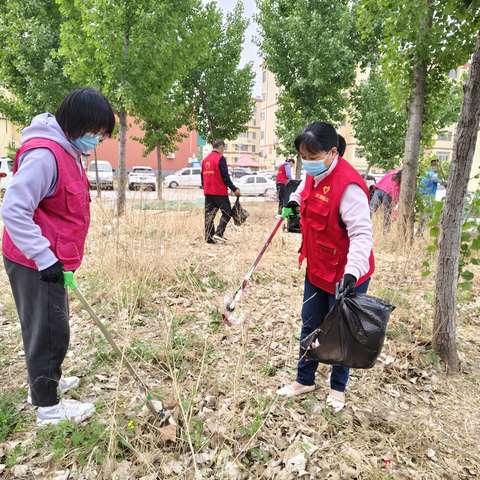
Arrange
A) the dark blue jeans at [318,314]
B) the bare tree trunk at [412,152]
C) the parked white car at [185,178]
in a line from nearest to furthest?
1. the dark blue jeans at [318,314]
2. the bare tree trunk at [412,152]
3. the parked white car at [185,178]

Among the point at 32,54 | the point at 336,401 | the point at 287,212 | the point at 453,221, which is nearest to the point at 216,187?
the point at 287,212

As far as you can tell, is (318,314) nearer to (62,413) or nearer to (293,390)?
(293,390)

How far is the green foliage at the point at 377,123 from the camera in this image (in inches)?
578

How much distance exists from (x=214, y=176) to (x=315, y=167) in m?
4.36

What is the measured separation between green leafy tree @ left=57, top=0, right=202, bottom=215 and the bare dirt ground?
416 centimetres

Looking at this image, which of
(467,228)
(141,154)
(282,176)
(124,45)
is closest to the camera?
(467,228)

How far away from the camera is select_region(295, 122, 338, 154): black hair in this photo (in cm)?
218

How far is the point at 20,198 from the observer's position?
5.72 feet

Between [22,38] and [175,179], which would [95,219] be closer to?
[22,38]

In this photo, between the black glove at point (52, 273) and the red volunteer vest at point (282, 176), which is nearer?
the black glove at point (52, 273)

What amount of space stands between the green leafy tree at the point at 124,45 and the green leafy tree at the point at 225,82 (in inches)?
222

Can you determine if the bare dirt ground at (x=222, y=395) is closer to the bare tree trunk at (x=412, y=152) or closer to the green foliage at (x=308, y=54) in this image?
the bare tree trunk at (x=412, y=152)

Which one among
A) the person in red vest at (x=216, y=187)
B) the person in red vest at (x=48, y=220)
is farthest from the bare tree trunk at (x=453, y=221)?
the person in red vest at (x=216, y=187)

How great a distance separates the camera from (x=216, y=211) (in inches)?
260
